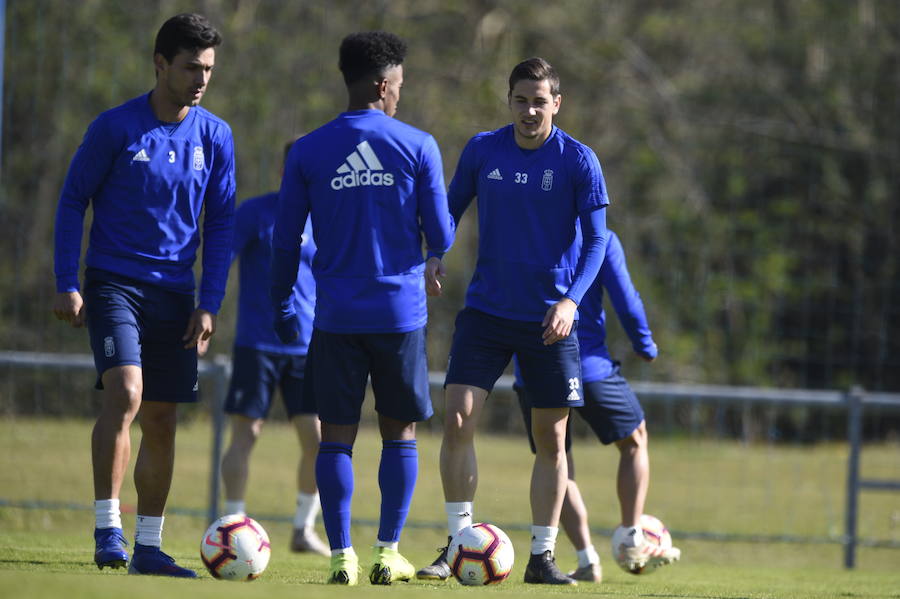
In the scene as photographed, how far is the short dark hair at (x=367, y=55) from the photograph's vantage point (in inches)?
214

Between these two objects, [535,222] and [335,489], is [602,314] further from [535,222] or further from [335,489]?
[335,489]

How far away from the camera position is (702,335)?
12750 mm

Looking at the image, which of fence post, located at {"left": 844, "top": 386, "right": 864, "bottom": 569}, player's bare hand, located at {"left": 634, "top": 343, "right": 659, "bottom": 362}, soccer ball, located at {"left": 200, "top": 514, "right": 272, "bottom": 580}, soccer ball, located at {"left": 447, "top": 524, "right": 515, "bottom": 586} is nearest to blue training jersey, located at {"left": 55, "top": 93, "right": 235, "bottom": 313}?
soccer ball, located at {"left": 200, "top": 514, "right": 272, "bottom": 580}

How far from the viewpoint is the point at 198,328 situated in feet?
18.7

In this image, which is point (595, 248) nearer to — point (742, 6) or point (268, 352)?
point (268, 352)

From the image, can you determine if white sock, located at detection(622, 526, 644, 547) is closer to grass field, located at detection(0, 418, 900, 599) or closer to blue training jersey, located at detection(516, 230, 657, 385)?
grass field, located at detection(0, 418, 900, 599)

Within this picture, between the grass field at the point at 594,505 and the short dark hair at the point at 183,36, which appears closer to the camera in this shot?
the short dark hair at the point at 183,36

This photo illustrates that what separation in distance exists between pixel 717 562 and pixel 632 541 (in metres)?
3.56

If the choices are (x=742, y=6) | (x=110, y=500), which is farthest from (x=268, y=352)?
(x=742, y=6)

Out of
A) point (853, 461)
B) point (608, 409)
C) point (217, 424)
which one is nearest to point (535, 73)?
point (608, 409)

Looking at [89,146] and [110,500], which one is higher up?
[89,146]

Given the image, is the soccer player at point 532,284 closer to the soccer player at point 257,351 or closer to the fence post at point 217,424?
the soccer player at point 257,351

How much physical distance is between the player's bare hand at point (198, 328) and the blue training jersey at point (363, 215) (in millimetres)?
410

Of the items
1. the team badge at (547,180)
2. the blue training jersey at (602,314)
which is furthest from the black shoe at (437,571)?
the team badge at (547,180)
